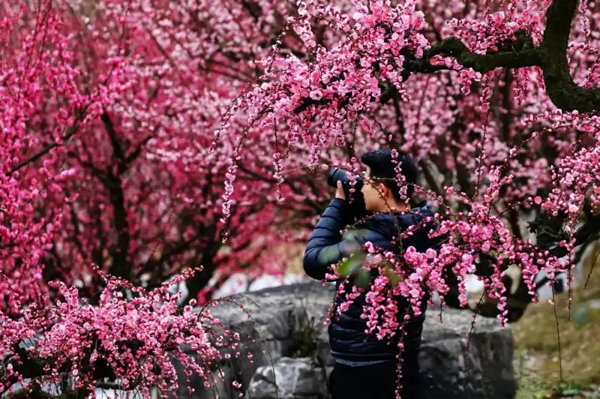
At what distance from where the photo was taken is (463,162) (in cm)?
782

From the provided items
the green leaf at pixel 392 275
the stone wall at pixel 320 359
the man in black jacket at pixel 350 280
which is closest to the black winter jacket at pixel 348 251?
the man in black jacket at pixel 350 280

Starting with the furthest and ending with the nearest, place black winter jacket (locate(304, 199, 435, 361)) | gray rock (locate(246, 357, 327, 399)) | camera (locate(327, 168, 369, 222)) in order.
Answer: gray rock (locate(246, 357, 327, 399)), camera (locate(327, 168, 369, 222)), black winter jacket (locate(304, 199, 435, 361))

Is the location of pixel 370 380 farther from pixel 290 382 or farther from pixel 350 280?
pixel 290 382

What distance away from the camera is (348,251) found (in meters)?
3.72

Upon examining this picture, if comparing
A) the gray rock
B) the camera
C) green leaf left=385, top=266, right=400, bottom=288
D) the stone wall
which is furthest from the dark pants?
the gray rock

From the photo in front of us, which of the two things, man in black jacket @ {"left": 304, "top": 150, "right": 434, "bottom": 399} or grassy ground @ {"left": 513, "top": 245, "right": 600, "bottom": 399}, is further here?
grassy ground @ {"left": 513, "top": 245, "right": 600, "bottom": 399}

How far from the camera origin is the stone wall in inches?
221

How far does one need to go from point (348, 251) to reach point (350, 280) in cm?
16

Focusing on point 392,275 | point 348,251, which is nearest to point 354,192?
point 348,251

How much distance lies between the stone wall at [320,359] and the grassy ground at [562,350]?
109 cm

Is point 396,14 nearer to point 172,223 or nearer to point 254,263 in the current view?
point 172,223

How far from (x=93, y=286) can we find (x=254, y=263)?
130 inches

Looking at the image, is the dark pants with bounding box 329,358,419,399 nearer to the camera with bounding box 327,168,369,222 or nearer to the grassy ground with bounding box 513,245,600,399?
the camera with bounding box 327,168,369,222

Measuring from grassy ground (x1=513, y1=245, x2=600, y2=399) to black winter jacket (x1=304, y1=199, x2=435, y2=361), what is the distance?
10.1 feet
